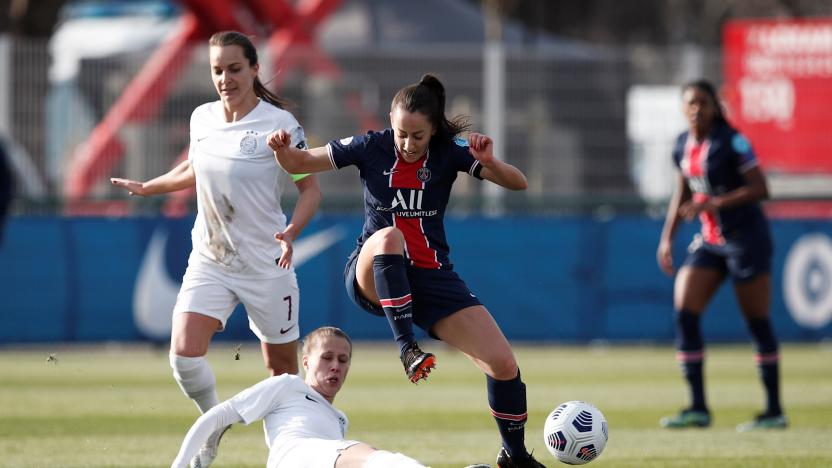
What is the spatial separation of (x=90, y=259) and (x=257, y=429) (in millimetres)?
7569

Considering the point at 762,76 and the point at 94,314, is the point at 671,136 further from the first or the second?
the point at 94,314

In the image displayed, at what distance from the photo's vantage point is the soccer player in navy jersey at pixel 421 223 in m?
7.20

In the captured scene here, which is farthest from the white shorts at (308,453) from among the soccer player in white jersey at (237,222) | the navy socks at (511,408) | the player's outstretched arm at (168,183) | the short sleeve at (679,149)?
the short sleeve at (679,149)

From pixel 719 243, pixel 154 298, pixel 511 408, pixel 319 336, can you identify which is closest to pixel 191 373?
pixel 319 336

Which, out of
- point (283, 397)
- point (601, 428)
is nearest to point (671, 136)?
point (601, 428)

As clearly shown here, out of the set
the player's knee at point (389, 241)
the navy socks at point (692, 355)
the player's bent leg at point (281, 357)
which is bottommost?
the navy socks at point (692, 355)

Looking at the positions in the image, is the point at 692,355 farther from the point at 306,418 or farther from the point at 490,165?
the point at 306,418

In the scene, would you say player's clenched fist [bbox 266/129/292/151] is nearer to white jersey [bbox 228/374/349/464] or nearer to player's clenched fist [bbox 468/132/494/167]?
player's clenched fist [bbox 468/132/494/167]

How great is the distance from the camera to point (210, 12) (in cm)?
2330

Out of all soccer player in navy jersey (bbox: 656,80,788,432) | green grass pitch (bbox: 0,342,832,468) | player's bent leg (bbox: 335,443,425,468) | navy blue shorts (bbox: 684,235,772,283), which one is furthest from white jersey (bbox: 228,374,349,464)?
navy blue shorts (bbox: 684,235,772,283)

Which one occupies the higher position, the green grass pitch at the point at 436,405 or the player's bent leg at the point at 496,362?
the player's bent leg at the point at 496,362

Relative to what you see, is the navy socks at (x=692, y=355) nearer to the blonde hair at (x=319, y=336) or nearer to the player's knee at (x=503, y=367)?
the player's knee at (x=503, y=367)

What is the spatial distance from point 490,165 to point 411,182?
44 centimetres

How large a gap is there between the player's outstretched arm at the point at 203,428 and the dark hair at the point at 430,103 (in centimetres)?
179
